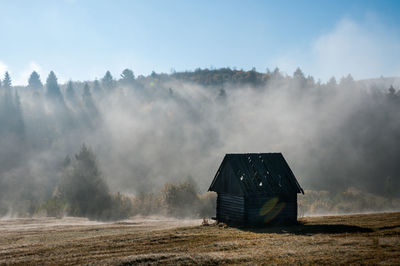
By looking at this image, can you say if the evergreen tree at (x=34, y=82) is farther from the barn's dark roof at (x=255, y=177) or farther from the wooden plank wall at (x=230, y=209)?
the wooden plank wall at (x=230, y=209)

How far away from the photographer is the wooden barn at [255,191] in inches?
1080

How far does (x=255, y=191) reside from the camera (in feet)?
89.7

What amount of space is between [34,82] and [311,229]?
129143mm

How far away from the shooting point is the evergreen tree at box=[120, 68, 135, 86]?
148000 millimetres

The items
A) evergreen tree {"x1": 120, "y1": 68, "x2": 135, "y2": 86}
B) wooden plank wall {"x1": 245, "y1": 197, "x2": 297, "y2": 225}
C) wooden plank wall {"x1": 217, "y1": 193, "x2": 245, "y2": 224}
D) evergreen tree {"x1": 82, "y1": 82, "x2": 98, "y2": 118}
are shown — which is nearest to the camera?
wooden plank wall {"x1": 245, "y1": 197, "x2": 297, "y2": 225}

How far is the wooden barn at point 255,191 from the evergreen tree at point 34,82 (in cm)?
11855

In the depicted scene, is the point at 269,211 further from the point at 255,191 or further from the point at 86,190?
the point at 86,190

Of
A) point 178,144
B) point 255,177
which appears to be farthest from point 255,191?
point 178,144

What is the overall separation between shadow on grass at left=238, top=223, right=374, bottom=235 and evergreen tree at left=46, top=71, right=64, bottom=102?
333 ft

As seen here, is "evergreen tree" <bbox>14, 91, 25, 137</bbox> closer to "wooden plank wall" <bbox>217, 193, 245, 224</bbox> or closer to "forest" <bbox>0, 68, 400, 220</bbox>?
"forest" <bbox>0, 68, 400, 220</bbox>

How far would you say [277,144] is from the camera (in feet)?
292

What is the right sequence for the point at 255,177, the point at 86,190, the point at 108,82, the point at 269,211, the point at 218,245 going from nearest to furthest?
the point at 218,245
the point at 269,211
the point at 255,177
the point at 86,190
the point at 108,82

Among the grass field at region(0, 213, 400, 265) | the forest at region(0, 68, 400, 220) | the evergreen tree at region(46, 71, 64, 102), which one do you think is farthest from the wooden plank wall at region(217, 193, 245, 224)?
the evergreen tree at region(46, 71, 64, 102)

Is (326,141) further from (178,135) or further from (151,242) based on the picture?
(151,242)
